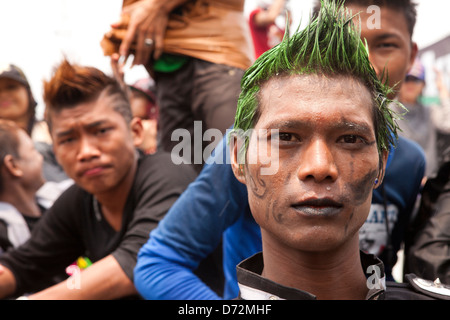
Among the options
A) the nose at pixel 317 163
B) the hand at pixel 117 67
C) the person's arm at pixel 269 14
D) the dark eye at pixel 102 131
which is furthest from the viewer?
the person's arm at pixel 269 14

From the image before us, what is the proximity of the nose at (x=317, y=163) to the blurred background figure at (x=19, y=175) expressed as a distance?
2592 millimetres

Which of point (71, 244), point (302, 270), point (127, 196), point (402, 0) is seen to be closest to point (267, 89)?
point (302, 270)

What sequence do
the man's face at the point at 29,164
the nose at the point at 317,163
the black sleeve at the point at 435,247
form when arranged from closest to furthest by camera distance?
the nose at the point at 317,163, the black sleeve at the point at 435,247, the man's face at the point at 29,164

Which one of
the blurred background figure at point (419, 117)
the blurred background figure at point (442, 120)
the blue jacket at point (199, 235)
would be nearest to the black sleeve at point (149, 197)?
the blue jacket at point (199, 235)

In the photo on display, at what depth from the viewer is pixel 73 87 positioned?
286cm

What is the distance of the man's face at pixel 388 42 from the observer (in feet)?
7.15

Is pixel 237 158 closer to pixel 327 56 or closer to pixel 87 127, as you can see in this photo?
pixel 327 56

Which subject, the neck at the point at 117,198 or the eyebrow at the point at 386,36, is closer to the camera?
the eyebrow at the point at 386,36

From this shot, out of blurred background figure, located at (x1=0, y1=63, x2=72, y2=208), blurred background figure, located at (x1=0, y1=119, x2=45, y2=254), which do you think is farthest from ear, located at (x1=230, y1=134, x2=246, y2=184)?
blurred background figure, located at (x1=0, y1=63, x2=72, y2=208)

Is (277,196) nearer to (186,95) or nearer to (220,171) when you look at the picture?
(220,171)

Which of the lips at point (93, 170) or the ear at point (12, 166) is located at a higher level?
the lips at point (93, 170)

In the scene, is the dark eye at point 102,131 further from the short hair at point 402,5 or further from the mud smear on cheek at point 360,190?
the mud smear on cheek at point 360,190

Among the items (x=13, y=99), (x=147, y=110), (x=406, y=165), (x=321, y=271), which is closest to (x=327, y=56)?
(x=321, y=271)

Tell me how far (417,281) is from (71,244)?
204 cm
